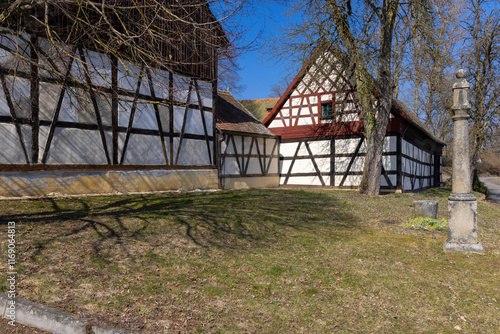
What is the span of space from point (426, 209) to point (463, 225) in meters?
2.46

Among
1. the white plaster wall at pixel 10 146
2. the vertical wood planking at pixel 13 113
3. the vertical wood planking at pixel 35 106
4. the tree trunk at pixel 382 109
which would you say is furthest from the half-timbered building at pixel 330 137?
the white plaster wall at pixel 10 146

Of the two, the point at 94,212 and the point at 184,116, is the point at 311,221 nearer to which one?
the point at 94,212

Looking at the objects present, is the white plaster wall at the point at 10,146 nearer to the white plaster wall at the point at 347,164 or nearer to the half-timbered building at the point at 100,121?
the half-timbered building at the point at 100,121

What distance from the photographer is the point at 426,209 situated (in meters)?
8.41

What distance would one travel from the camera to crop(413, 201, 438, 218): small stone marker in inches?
328

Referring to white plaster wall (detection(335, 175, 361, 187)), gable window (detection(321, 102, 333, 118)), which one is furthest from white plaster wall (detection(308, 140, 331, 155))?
white plaster wall (detection(335, 175, 361, 187))

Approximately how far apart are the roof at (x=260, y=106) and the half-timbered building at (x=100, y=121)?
20419 millimetres

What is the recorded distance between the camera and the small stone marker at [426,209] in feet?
27.3

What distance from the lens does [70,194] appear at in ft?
31.0

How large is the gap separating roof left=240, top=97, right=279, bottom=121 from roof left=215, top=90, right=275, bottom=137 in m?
13.7

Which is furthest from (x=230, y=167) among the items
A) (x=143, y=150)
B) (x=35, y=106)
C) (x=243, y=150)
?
(x=35, y=106)

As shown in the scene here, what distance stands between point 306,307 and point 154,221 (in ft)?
12.3

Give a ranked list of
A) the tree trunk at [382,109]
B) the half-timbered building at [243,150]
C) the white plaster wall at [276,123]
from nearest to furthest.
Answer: the tree trunk at [382,109] → the half-timbered building at [243,150] → the white plaster wall at [276,123]

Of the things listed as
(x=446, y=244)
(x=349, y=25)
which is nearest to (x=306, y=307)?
(x=446, y=244)
